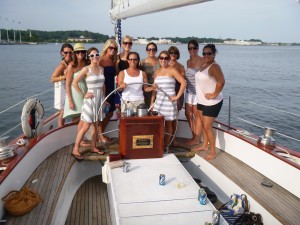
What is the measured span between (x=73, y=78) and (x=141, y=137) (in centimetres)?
112

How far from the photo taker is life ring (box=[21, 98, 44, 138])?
348cm

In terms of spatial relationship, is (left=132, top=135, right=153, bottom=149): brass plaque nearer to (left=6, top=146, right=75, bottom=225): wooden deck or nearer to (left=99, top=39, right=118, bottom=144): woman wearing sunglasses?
(left=99, top=39, right=118, bottom=144): woman wearing sunglasses

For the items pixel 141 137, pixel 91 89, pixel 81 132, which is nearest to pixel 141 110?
pixel 141 137

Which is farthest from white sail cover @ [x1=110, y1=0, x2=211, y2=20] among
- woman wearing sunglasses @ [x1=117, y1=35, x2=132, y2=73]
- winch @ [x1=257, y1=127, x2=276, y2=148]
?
winch @ [x1=257, y1=127, x2=276, y2=148]

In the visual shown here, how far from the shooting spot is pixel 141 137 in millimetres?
3471

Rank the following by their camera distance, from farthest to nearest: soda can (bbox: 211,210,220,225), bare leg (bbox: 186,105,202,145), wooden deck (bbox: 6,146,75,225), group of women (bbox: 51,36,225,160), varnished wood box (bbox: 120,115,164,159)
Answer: bare leg (bbox: 186,105,202,145), group of women (bbox: 51,36,225,160), varnished wood box (bbox: 120,115,164,159), wooden deck (bbox: 6,146,75,225), soda can (bbox: 211,210,220,225)

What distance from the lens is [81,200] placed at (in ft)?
11.6

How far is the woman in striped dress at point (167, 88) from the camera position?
3637 millimetres

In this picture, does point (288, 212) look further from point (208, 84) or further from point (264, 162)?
point (208, 84)

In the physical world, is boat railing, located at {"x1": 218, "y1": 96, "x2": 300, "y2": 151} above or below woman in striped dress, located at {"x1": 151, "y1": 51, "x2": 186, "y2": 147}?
below

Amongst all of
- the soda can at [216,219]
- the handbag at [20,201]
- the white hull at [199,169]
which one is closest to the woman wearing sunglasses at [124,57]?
the white hull at [199,169]

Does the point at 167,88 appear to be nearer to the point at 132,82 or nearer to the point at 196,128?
the point at 132,82

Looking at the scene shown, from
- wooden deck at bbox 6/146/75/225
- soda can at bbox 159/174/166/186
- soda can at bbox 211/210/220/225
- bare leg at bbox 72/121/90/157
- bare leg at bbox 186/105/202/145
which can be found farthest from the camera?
bare leg at bbox 186/105/202/145

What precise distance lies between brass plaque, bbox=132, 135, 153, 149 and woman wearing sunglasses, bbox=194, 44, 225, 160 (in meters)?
0.76
